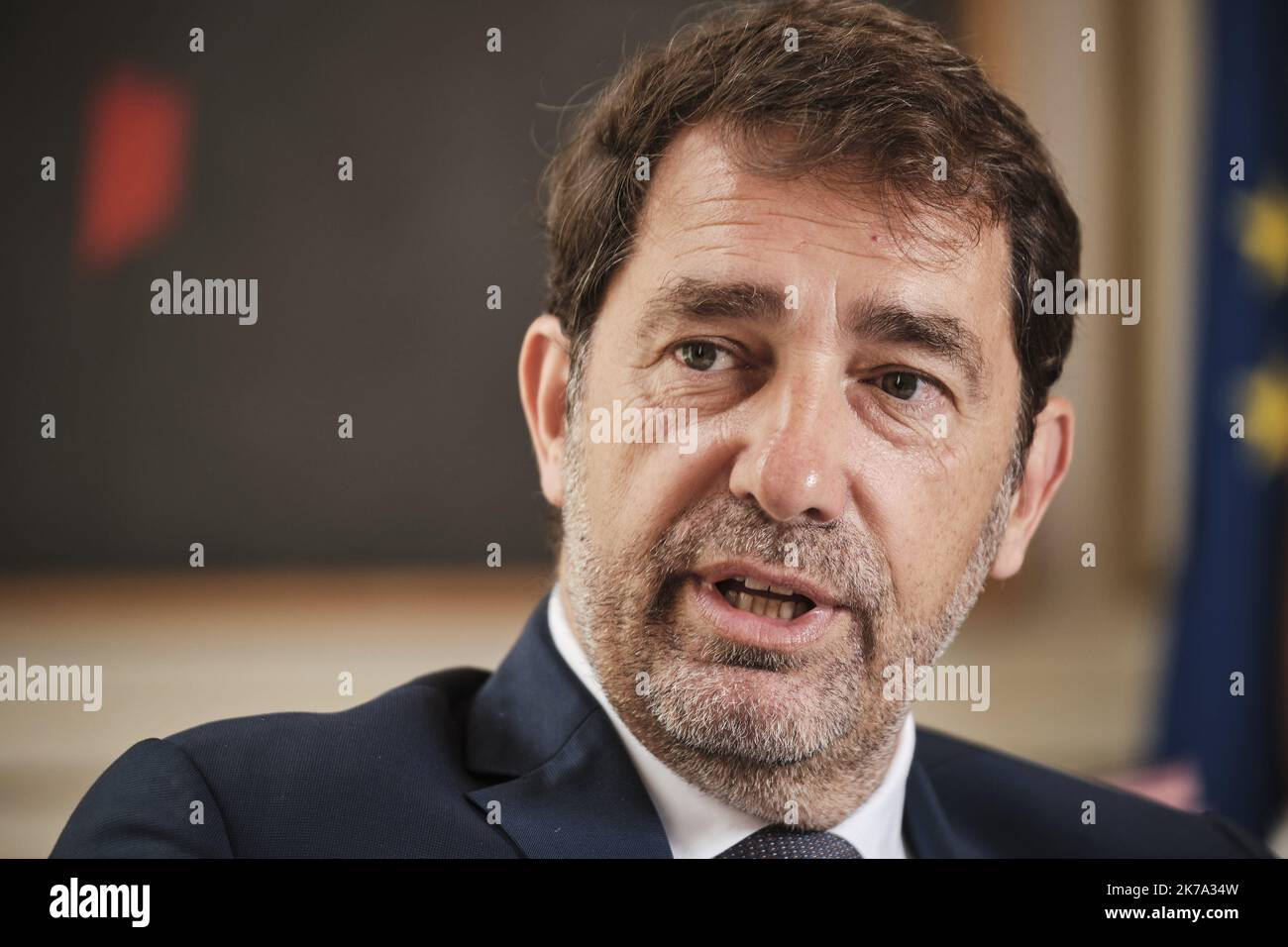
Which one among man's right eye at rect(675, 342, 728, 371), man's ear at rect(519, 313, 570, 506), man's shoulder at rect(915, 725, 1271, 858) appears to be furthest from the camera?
man's shoulder at rect(915, 725, 1271, 858)

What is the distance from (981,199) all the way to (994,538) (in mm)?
508

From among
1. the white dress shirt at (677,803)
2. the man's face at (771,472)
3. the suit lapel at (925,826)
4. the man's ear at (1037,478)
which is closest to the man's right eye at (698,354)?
the man's face at (771,472)

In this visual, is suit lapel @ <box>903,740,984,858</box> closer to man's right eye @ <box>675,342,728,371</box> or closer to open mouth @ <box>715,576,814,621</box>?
open mouth @ <box>715,576,814,621</box>

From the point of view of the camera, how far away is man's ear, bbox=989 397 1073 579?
1.98 metres

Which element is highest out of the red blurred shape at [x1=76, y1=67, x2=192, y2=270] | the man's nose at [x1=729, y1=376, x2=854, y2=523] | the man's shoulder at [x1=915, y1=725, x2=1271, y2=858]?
the red blurred shape at [x1=76, y1=67, x2=192, y2=270]

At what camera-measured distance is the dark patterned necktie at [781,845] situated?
180cm

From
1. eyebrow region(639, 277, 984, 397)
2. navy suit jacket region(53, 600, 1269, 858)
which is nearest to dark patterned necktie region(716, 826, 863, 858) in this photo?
navy suit jacket region(53, 600, 1269, 858)

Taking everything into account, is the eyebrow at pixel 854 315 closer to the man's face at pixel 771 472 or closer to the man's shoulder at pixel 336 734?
the man's face at pixel 771 472

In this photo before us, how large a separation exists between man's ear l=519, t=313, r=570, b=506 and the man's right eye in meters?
0.25

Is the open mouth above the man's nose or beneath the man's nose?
beneath

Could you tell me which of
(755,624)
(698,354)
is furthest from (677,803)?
(698,354)

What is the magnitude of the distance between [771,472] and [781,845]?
56cm

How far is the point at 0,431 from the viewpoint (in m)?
2.16

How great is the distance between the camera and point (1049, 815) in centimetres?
215
